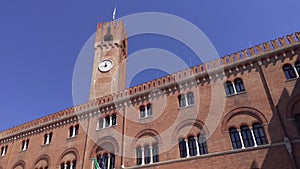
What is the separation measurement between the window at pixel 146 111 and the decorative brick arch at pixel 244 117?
5401 mm

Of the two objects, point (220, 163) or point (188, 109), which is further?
point (188, 109)

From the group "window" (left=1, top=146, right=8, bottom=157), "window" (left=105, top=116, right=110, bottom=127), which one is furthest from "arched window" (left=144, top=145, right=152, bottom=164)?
"window" (left=1, top=146, right=8, bottom=157)

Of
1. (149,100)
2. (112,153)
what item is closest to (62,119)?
(112,153)

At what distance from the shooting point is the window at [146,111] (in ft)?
57.6

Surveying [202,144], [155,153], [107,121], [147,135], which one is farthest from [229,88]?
[107,121]

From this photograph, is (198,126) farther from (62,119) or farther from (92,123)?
(62,119)

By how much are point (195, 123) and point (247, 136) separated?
3150 millimetres

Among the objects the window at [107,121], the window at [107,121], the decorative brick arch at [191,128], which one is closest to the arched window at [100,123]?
the window at [107,121]

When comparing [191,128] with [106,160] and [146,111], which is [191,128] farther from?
[106,160]

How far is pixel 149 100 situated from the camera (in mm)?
17891

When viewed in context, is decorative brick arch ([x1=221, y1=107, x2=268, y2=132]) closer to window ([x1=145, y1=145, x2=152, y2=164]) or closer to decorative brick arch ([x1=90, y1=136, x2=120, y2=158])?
window ([x1=145, y1=145, x2=152, y2=164])

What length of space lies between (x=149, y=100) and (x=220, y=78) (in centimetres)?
528

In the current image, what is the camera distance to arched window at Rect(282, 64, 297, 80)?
1432 centimetres

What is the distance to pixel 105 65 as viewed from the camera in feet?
95.5
